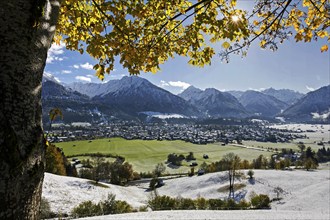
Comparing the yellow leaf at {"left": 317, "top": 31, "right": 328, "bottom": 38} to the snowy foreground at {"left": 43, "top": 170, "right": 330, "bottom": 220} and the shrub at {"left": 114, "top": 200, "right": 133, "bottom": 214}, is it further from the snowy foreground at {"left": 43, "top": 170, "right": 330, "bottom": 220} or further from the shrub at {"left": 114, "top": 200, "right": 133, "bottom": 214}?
the shrub at {"left": 114, "top": 200, "right": 133, "bottom": 214}

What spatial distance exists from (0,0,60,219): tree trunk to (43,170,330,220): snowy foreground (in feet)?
106

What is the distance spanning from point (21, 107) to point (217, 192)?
6806cm

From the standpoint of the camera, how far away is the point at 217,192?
65250 millimetres

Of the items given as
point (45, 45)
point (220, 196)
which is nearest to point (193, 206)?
point (220, 196)

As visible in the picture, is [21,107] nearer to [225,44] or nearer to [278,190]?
[225,44]

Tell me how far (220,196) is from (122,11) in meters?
61.8

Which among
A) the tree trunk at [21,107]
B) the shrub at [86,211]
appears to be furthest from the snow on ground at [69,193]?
the tree trunk at [21,107]

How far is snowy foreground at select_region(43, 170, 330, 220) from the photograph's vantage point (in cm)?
4125

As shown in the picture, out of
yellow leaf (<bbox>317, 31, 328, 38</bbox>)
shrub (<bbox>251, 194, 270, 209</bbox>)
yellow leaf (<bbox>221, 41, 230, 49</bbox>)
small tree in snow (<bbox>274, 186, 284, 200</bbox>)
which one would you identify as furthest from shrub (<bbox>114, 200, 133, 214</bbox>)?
small tree in snow (<bbox>274, 186, 284, 200</bbox>)

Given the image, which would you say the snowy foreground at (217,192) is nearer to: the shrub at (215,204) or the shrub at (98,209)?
the shrub at (98,209)

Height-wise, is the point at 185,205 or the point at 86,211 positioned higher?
the point at 86,211

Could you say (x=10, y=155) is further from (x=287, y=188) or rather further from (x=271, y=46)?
(x=287, y=188)

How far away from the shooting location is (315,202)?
4831 centimetres

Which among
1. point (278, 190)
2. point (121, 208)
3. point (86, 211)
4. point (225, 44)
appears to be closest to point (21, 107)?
point (225, 44)
